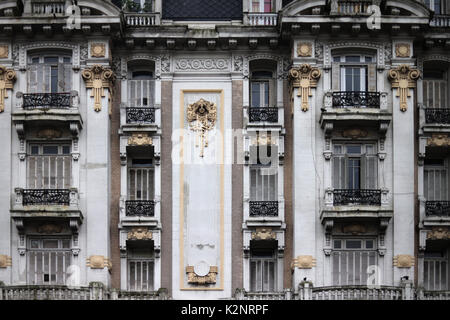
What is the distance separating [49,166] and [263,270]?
10.1 m

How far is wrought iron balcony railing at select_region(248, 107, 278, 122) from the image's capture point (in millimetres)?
83500

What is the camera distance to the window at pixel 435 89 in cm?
8438

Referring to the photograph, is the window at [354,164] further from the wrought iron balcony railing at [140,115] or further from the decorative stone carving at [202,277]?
the wrought iron balcony railing at [140,115]

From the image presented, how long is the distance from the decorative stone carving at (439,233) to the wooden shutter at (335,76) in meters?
7.32

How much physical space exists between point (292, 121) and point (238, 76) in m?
3.10

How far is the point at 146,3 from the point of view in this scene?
85312 millimetres

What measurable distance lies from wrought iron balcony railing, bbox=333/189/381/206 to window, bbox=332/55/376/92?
14.9ft

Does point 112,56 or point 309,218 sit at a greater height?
point 112,56

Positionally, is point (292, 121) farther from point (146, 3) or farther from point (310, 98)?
point (146, 3)

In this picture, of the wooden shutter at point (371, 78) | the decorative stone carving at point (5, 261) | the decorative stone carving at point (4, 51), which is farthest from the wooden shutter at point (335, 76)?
the decorative stone carving at point (5, 261)

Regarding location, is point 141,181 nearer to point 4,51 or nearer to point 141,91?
point 141,91
